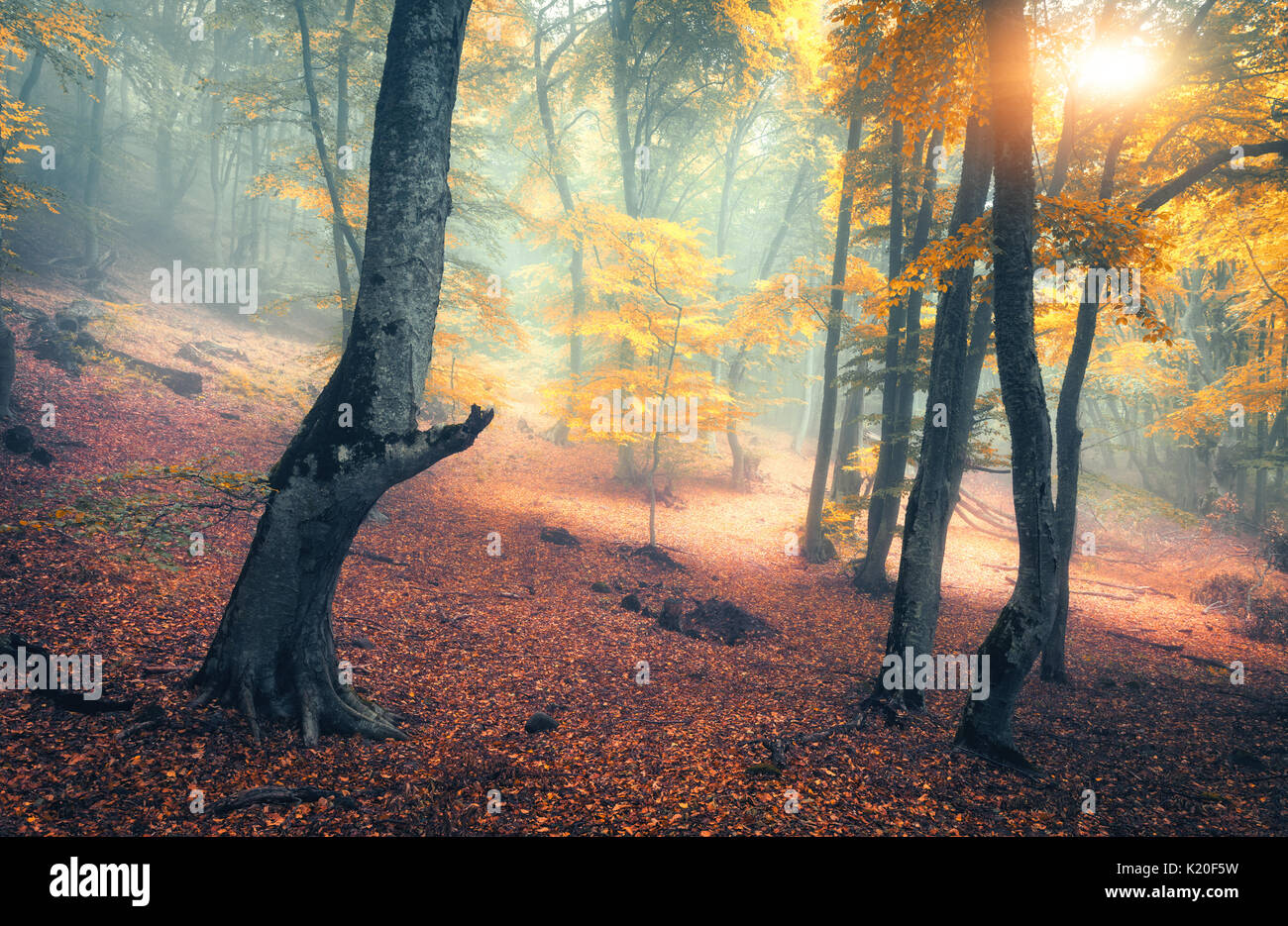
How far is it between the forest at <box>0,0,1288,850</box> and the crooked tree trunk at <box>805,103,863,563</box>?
130mm

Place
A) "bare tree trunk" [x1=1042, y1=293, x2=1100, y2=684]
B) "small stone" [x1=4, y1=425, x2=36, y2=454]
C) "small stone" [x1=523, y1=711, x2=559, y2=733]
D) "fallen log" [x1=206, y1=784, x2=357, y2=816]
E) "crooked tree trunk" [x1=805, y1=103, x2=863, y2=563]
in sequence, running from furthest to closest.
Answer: "crooked tree trunk" [x1=805, y1=103, x2=863, y2=563]
"small stone" [x1=4, y1=425, x2=36, y2=454]
"bare tree trunk" [x1=1042, y1=293, x2=1100, y2=684]
"small stone" [x1=523, y1=711, x2=559, y2=733]
"fallen log" [x1=206, y1=784, x2=357, y2=816]

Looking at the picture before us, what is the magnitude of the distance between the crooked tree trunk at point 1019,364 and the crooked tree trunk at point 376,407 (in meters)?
5.01

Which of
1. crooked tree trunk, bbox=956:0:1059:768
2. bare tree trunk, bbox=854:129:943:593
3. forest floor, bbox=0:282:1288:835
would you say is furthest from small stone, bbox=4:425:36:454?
bare tree trunk, bbox=854:129:943:593

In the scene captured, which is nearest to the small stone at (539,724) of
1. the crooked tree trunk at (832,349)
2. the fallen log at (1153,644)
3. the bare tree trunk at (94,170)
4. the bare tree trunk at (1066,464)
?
the bare tree trunk at (1066,464)

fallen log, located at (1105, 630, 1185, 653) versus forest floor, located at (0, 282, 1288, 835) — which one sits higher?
forest floor, located at (0, 282, 1288, 835)

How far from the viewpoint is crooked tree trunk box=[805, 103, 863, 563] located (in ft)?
40.8

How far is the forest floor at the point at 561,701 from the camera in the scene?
4.04 meters

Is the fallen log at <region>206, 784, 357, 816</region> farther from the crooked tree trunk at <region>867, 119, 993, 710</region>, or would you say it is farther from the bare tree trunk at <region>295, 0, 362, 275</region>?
the bare tree trunk at <region>295, 0, 362, 275</region>

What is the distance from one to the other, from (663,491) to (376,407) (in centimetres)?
1721

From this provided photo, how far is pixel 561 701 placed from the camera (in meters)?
6.46

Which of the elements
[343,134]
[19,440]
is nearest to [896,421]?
[343,134]

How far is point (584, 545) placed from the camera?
1332cm

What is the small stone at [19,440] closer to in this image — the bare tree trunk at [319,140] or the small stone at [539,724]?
the bare tree trunk at [319,140]

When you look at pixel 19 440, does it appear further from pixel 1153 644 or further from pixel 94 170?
pixel 1153 644
